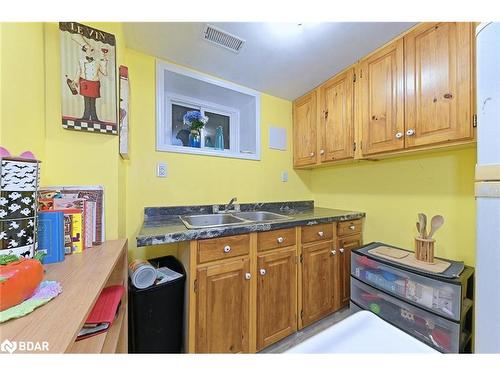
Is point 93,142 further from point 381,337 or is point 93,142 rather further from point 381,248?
point 381,248

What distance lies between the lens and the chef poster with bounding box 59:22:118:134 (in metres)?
0.87

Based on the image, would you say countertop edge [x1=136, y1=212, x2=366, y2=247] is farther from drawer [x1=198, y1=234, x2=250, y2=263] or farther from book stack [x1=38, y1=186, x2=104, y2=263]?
book stack [x1=38, y1=186, x2=104, y2=263]

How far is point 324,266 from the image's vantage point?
1.45 m

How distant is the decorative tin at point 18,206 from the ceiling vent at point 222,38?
1147 mm

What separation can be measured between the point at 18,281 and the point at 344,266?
1.75 m

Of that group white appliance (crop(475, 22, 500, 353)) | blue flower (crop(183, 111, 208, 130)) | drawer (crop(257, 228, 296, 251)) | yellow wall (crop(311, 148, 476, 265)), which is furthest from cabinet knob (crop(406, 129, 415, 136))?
blue flower (crop(183, 111, 208, 130))

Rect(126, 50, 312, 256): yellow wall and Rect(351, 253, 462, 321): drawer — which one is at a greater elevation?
Rect(126, 50, 312, 256): yellow wall

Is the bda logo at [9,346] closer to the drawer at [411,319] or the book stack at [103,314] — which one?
the book stack at [103,314]

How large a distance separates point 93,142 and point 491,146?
1.65m

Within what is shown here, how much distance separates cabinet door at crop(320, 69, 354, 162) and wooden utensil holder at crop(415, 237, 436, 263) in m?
0.73

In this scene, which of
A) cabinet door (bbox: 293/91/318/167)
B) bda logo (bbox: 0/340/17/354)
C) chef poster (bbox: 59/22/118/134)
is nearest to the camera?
bda logo (bbox: 0/340/17/354)

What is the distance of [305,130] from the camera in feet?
6.44

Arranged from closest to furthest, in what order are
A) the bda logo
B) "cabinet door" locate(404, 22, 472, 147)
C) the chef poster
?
the bda logo, the chef poster, "cabinet door" locate(404, 22, 472, 147)
